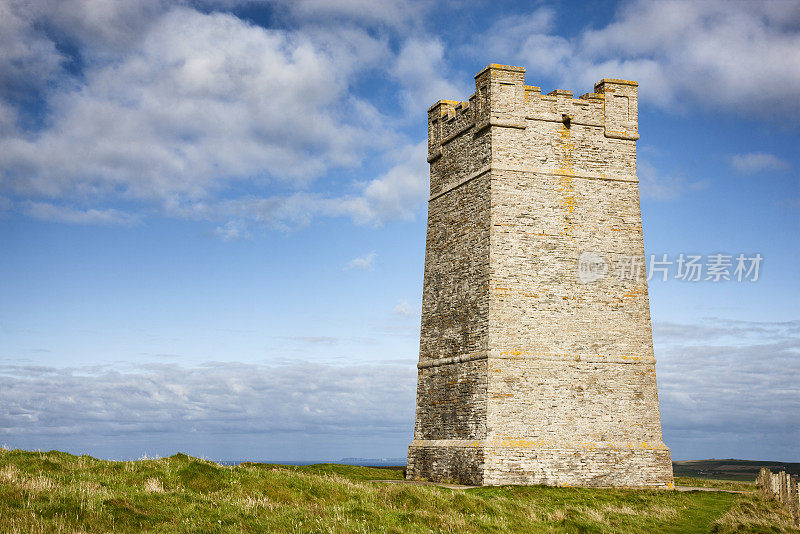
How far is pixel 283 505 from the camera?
13727mm

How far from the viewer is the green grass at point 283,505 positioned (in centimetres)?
1146

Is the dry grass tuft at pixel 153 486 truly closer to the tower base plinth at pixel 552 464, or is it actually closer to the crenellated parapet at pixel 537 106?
the tower base plinth at pixel 552 464

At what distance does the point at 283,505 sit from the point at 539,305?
11200mm

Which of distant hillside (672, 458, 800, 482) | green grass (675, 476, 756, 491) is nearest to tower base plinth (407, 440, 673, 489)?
green grass (675, 476, 756, 491)

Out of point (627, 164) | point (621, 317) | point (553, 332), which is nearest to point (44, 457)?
point (553, 332)

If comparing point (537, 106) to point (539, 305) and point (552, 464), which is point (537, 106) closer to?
point (539, 305)

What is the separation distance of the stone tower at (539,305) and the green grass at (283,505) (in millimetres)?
1909

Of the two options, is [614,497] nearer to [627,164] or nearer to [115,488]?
[627,164]

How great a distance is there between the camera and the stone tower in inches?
832

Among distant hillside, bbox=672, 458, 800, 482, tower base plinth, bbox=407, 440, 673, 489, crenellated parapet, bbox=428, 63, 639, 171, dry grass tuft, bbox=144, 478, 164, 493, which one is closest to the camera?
Answer: dry grass tuft, bbox=144, 478, 164, 493

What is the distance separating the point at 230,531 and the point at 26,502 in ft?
11.6

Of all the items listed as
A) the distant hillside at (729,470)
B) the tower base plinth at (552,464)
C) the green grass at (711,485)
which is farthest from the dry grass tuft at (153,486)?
the distant hillside at (729,470)

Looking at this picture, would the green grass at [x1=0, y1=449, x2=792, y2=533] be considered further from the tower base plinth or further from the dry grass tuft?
the tower base plinth

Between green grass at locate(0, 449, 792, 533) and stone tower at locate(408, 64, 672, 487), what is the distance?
6.26ft
